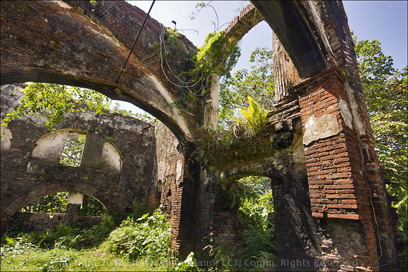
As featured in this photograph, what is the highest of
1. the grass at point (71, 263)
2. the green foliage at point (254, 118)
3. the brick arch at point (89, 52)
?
the brick arch at point (89, 52)

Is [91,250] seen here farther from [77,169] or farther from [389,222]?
[389,222]

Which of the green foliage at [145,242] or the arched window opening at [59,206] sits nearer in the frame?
the green foliage at [145,242]

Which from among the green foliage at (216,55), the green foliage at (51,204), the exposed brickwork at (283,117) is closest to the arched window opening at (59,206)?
the green foliage at (51,204)

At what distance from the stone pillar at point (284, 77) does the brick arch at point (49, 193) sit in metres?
9.65

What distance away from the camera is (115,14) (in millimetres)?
5754

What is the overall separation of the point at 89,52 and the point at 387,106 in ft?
28.1

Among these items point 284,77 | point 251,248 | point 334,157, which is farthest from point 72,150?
point 334,157

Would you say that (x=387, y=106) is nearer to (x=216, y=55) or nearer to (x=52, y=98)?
(x=216, y=55)

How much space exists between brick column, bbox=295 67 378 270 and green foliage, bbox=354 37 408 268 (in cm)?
303

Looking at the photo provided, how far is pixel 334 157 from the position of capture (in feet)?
9.44

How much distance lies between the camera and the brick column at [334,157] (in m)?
2.62

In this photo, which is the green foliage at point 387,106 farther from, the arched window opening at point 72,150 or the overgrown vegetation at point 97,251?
the arched window opening at point 72,150

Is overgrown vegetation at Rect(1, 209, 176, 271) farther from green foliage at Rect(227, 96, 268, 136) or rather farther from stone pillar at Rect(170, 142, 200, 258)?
green foliage at Rect(227, 96, 268, 136)

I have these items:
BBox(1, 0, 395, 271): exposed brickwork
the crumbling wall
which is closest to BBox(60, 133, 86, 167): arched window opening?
the crumbling wall
